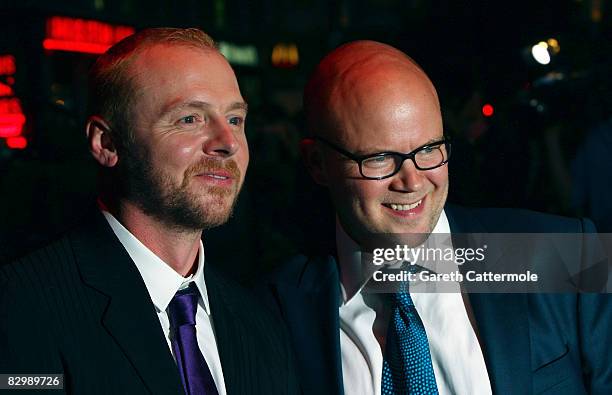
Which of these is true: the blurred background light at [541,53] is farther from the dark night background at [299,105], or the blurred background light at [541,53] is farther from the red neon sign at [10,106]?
the red neon sign at [10,106]

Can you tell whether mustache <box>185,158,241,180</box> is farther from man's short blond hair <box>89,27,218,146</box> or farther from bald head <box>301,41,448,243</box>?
bald head <box>301,41,448,243</box>

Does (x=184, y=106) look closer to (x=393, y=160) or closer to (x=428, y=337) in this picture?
(x=393, y=160)

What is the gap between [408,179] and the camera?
2.21 meters

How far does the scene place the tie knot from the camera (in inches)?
83.4

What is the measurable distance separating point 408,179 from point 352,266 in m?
0.34

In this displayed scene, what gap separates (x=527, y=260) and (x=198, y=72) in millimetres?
1142

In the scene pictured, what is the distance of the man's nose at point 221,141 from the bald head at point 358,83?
0.30 metres

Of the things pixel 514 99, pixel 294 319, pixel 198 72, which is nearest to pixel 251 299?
pixel 294 319

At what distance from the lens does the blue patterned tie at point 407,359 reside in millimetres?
2199

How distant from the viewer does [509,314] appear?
2299 millimetres

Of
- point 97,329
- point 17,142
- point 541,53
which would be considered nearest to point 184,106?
point 97,329

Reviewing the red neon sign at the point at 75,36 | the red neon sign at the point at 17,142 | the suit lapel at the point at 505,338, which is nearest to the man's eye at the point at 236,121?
the suit lapel at the point at 505,338

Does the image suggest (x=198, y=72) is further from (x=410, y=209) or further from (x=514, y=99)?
(x=514, y=99)

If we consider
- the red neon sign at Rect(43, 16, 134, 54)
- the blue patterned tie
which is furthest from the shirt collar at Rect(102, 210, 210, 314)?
the red neon sign at Rect(43, 16, 134, 54)
